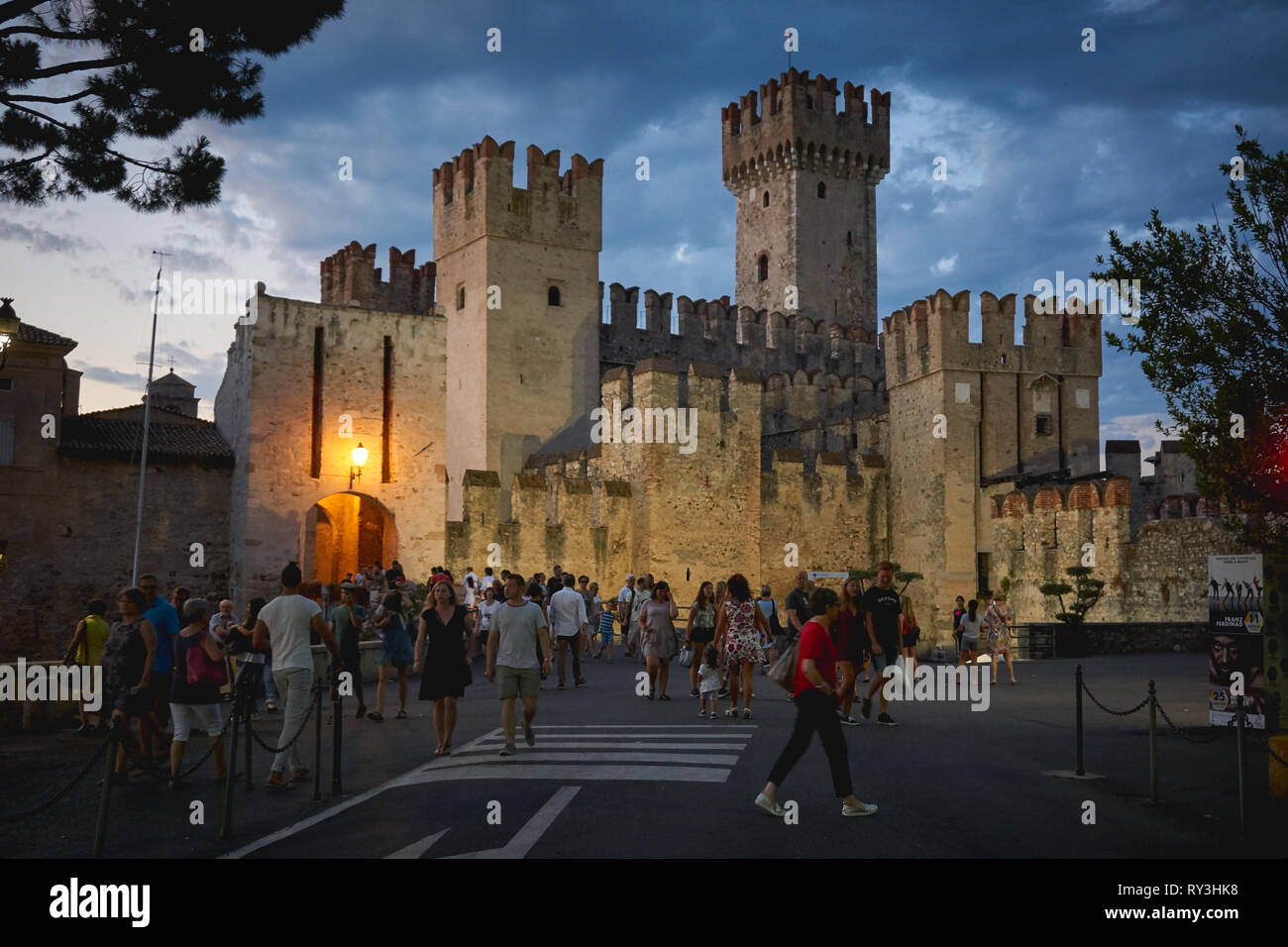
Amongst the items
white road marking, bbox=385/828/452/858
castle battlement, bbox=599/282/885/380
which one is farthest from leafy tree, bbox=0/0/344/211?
castle battlement, bbox=599/282/885/380

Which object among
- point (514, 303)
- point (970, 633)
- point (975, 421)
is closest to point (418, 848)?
point (970, 633)

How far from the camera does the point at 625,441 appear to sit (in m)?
35.2

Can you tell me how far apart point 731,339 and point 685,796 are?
4128 centimetres

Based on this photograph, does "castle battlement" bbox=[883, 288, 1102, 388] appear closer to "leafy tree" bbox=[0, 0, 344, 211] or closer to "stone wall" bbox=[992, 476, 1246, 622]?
"stone wall" bbox=[992, 476, 1246, 622]

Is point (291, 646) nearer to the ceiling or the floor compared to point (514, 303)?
nearer to the floor

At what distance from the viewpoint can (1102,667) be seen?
73.3ft

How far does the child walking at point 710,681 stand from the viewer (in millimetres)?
15227

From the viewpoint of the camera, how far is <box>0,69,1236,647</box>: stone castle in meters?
29.8

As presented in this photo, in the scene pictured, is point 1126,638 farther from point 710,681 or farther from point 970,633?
→ point 710,681

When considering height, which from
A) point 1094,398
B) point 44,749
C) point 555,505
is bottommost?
point 44,749

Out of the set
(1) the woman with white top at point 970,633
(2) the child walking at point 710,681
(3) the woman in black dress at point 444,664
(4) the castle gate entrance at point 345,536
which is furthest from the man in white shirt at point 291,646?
(4) the castle gate entrance at point 345,536
